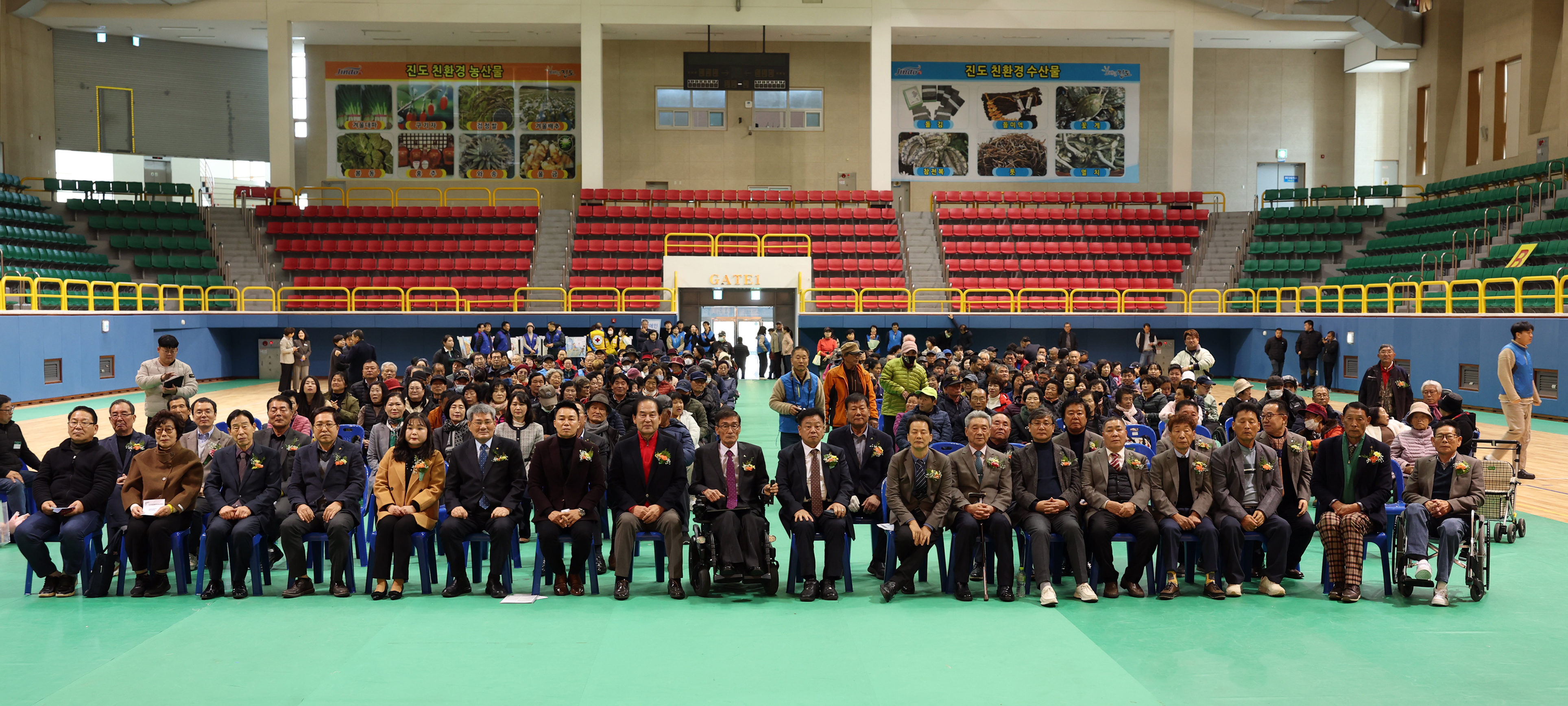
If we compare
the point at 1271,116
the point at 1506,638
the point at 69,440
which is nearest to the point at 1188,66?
the point at 1271,116

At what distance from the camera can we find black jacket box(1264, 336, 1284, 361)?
74.4ft

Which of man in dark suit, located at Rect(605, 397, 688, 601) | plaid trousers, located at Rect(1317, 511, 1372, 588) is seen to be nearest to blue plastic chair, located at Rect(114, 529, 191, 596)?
man in dark suit, located at Rect(605, 397, 688, 601)

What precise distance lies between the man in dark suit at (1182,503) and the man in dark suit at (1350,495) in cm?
74

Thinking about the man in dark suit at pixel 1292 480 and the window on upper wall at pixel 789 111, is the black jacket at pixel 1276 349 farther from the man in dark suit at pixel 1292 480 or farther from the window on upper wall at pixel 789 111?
the man in dark suit at pixel 1292 480

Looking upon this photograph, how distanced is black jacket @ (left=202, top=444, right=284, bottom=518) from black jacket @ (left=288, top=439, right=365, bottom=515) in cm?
12

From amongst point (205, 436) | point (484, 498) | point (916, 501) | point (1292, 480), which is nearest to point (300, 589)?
point (484, 498)

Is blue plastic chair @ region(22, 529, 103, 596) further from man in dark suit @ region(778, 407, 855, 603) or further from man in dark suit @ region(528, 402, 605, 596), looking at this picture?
man in dark suit @ region(778, 407, 855, 603)

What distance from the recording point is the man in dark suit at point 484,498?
6984 mm

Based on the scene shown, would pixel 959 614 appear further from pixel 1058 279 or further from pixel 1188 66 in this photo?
pixel 1188 66

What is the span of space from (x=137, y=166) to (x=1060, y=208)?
94.1ft

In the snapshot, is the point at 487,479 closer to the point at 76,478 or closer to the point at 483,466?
the point at 483,466

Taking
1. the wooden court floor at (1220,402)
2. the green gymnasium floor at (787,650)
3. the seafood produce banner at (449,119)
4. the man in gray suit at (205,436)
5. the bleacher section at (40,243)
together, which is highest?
the seafood produce banner at (449,119)

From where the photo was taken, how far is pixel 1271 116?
34.2m

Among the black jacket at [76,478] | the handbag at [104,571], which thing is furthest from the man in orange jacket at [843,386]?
the black jacket at [76,478]
